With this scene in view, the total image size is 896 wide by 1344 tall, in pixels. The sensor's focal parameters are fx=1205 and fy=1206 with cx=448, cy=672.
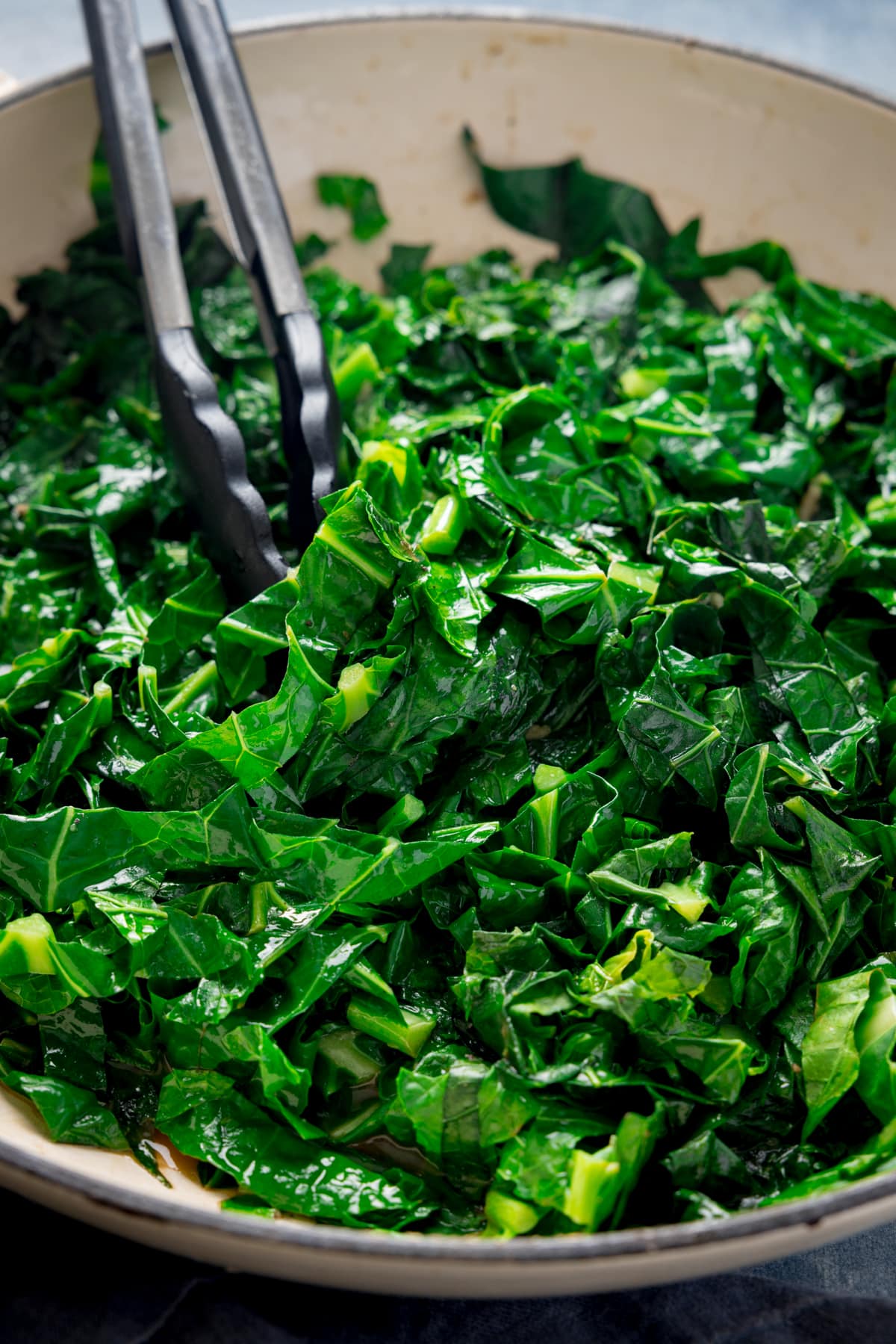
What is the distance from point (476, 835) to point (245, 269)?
1.37m

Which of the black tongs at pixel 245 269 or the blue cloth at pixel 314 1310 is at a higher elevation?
the black tongs at pixel 245 269

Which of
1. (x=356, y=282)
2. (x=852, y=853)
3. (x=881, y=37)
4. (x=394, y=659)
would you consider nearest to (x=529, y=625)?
(x=394, y=659)

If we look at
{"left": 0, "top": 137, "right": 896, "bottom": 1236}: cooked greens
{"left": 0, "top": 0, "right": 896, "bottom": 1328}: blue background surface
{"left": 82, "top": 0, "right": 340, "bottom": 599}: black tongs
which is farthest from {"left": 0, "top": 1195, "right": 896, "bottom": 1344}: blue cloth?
{"left": 82, "top": 0, "right": 340, "bottom": 599}: black tongs

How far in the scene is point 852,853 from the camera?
6.47 ft

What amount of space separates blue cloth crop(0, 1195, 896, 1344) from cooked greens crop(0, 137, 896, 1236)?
170mm

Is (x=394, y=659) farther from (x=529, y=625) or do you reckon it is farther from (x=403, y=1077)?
(x=403, y=1077)

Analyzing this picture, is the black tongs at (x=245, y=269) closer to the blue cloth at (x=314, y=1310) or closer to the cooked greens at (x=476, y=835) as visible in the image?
the cooked greens at (x=476, y=835)

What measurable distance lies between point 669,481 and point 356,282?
4.18 ft

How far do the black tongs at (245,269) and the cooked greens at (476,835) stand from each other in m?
0.13

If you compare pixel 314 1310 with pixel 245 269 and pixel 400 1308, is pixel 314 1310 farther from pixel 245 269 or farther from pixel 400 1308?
pixel 245 269

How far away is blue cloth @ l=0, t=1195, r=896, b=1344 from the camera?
1755mm

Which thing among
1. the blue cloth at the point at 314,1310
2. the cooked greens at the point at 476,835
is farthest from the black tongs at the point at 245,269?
the blue cloth at the point at 314,1310

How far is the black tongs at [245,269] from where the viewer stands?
224 cm

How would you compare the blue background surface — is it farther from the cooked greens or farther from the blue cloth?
the cooked greens
